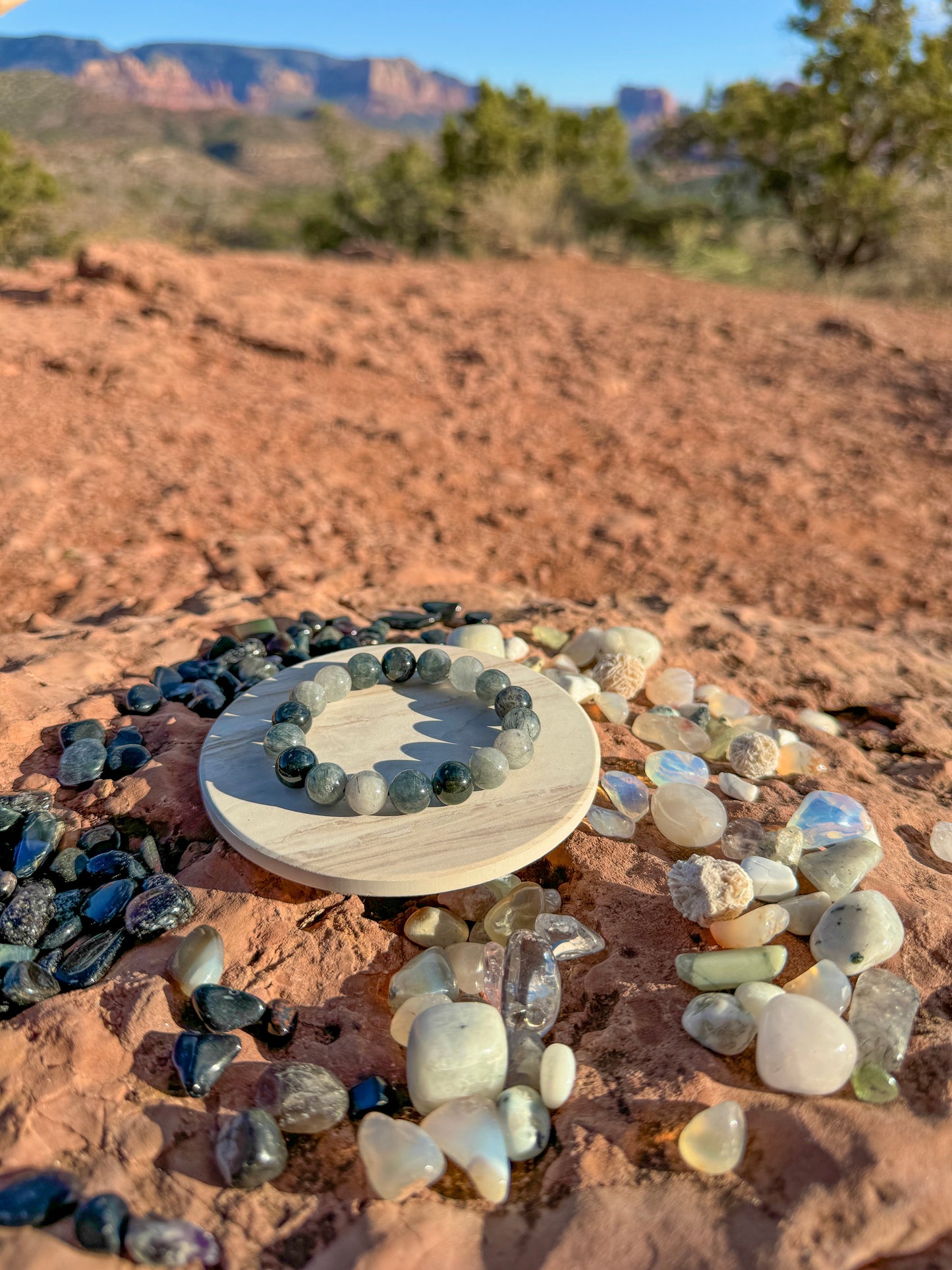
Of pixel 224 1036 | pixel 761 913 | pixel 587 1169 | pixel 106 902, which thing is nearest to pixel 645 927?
pixel 761 913

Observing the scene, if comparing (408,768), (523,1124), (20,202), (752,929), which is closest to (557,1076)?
(523,1124)

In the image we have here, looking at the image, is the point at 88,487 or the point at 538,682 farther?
the point at 88,487

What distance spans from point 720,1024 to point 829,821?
0.61m

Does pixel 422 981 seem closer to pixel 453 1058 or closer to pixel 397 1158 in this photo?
pixel 453 1058

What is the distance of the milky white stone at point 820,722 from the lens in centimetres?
220

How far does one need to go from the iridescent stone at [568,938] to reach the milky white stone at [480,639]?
2.85 feet

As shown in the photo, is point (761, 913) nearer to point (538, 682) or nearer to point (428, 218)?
point (538, 682)

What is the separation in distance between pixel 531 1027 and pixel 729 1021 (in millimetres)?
345

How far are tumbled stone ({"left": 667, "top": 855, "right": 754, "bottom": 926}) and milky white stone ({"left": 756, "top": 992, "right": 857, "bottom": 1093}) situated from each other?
24 centimetres

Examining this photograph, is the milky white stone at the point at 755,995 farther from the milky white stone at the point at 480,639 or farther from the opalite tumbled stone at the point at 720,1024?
the milky white stone at the point at 480,639

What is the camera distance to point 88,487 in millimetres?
3273

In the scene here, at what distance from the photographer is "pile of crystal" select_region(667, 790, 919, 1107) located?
1.26 metres

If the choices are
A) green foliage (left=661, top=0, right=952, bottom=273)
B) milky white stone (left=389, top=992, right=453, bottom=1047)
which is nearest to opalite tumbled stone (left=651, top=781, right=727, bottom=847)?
milky white stone (left=389, top=992, right=453, bottom=1047)

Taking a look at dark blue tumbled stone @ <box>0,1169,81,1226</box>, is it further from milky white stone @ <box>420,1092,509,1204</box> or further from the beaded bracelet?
the beaded bracelet
